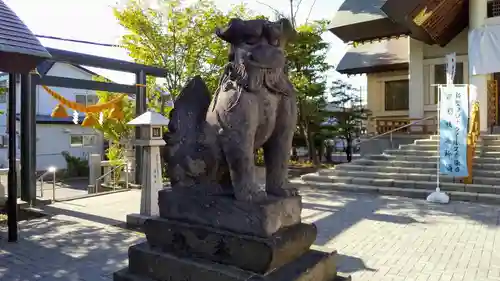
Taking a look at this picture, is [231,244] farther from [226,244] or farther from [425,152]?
[425,152]

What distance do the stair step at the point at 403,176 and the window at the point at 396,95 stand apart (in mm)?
6288

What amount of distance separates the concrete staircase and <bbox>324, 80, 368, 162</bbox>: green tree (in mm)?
5315

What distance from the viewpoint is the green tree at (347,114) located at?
17172 mm

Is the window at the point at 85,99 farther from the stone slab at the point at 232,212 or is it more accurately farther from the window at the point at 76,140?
the stone slab at the point at 232,212

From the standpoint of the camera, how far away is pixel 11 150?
19.3 feet

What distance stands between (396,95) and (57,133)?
1870 centimetres

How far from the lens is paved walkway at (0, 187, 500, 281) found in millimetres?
4418

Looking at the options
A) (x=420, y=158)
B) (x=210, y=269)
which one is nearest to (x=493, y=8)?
(x=420, y=158)

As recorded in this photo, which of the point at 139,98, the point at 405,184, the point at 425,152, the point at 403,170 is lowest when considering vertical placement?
the point at 405,184

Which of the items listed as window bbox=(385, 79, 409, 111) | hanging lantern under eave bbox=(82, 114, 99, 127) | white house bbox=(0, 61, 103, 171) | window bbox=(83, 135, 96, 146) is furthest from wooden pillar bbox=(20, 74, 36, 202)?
window bbox=(83, 135, 96, 146)

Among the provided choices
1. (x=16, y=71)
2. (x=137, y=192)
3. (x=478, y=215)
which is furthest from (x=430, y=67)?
(x=16, y=71)

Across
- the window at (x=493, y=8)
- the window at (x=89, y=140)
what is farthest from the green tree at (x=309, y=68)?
the window at (x=89, y=140)

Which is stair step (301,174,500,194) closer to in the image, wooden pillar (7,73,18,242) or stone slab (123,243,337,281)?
wooden pillar (7,73,18,242)

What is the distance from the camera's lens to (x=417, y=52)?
1431 cm
